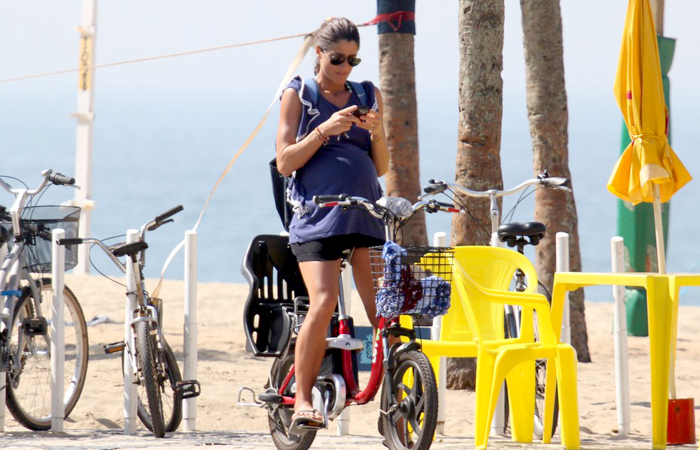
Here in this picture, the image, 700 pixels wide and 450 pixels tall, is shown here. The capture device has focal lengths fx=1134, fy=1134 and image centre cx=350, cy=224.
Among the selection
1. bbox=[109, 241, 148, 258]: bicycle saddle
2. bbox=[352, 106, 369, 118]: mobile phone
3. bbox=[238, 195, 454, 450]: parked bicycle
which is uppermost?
bbox=[352, 106, 369, 118]: mobile phone

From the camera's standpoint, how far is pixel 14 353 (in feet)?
19.4

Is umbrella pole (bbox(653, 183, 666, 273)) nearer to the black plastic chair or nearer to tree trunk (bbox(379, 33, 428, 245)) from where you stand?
the black plastic chair

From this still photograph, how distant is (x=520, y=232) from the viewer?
5.71 meters

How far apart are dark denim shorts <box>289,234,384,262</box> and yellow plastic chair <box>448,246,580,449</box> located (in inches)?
17.6

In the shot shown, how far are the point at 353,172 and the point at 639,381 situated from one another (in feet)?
14.8

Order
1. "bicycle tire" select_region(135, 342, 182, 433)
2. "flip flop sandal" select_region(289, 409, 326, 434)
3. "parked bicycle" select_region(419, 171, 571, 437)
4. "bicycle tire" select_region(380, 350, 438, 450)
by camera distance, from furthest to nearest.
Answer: "bicycle tire" select_region(135, 342, 182, 433), "parked bicycle" select_region(419, 171, 571, 437), "flip flop sandal" select_region(289, 409, 326, 434), "bicycle tire" select_region(380, 350, 438, 450)

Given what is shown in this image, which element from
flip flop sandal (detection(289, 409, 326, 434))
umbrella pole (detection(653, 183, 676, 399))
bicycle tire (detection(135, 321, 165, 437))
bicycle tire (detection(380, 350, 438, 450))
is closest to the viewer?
bicycle tire (detection(380, 350, 438, 450))

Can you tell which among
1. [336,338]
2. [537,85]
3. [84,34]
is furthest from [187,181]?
[336,338]

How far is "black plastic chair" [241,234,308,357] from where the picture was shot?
5074 mm

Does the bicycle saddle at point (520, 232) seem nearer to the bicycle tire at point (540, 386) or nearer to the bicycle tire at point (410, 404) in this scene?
the bicycle tire at point (540, 386)

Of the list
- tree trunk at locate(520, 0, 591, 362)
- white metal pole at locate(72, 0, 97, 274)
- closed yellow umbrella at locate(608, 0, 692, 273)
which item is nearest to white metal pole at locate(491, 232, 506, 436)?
closed yellow umbrella at locate(608, 0, 692, 273)

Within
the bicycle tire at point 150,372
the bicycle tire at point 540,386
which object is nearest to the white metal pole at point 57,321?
the bicycle tire at point 150,372

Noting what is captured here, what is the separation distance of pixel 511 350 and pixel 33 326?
8.69 ft

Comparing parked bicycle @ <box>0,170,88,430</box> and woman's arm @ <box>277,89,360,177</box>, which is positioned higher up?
woman's arm @ <box>277,89,360,177</box>
